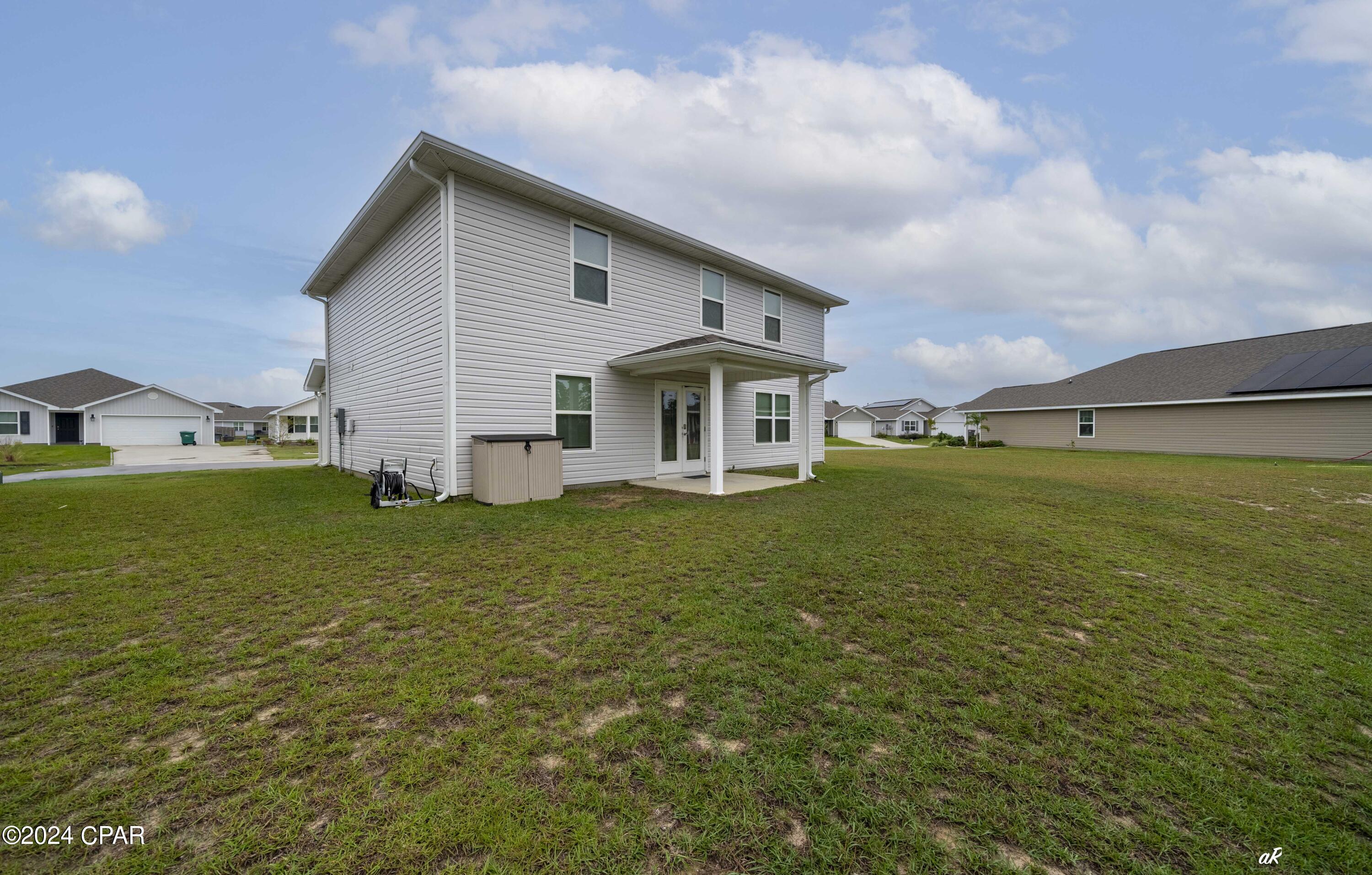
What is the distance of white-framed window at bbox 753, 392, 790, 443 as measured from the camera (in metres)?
13.3

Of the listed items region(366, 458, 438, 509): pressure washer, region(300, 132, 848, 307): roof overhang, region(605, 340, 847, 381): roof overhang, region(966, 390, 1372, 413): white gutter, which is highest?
region(300, 132, 848, 307): roof overhang

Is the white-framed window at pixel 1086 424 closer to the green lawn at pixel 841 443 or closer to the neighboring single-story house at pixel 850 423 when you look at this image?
the green lawn at pixel 841 443

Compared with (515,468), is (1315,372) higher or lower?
higher

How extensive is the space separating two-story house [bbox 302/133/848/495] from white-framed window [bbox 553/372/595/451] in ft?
0.09

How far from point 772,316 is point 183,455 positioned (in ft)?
84.7

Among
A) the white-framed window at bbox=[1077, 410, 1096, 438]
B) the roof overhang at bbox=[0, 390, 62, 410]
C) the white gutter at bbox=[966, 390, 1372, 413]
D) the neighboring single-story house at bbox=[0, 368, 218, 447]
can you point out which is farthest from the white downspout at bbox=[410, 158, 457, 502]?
the roof overhang at bbox=[0, 390, 62, 410]

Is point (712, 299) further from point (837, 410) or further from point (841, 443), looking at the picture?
point (837, 410)

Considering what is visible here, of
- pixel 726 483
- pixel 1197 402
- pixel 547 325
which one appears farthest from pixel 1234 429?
pixel 547 325

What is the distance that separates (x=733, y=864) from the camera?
1.54 meters

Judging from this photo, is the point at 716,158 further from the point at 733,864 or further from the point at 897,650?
the point at 733,864

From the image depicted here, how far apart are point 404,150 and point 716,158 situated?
9.00 meters

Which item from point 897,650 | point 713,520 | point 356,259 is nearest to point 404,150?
point 356,259

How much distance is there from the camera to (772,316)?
13602 millimetres

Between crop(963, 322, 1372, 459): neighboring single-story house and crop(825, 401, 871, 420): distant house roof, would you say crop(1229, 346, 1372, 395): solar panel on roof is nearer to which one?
crop(963, 322, 1372, 459): neighboring single-story house
